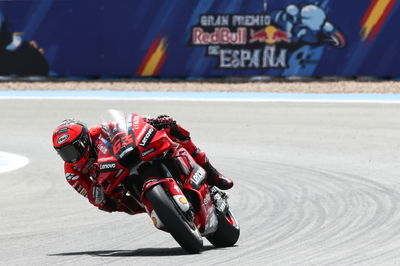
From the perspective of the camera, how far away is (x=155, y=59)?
24.6 m

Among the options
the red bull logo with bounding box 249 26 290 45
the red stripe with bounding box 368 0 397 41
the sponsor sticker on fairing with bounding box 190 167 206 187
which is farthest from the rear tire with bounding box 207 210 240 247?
the red bull logo with bounding box 249 26 290 45

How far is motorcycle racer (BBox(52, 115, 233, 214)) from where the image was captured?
22.9ft

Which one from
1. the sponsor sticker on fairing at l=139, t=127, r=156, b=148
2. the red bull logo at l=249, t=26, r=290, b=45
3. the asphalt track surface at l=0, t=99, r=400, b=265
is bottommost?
the red bull logo at l=249, t=26, r=290, b=45

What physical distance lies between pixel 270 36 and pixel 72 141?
17.1 m

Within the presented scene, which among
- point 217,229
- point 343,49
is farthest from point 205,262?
point 343,49

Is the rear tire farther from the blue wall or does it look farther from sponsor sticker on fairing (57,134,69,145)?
the blue wall

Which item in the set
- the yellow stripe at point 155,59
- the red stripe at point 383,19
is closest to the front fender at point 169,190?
the red stripe at point 383,19

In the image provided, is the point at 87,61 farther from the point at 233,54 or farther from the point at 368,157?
the point at 368,157

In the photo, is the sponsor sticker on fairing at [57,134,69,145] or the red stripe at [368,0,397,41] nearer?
the sponsor sticker on fairing at [57,134,69,145]

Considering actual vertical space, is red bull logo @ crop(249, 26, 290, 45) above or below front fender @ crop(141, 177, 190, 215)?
below

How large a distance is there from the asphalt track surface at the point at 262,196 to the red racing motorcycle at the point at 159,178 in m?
0.25

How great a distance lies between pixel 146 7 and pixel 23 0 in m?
3.68

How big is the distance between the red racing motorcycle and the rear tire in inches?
4.3

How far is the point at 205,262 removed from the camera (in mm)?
6617
